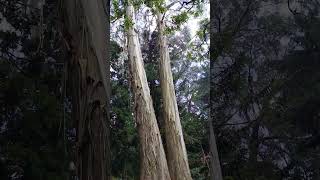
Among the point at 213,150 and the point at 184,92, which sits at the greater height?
the point at 184,92

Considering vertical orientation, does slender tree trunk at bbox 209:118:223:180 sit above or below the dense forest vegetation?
below

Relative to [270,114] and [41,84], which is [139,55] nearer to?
[41,84]

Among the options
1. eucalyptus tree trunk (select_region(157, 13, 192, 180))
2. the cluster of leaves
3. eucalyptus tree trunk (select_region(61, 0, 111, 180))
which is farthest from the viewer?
eucalyptus tree trunk (select_region(157, 13, 192, 180))

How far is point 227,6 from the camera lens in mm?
1963

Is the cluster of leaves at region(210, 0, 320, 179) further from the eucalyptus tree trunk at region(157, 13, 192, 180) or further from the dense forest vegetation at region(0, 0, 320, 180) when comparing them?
the eucalyptus tree trunk at region(157, 13, 192, 180)

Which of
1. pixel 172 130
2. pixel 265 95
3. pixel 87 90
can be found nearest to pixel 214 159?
pixel 172 130

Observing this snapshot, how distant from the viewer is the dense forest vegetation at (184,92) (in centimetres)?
184

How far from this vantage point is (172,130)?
2080mm

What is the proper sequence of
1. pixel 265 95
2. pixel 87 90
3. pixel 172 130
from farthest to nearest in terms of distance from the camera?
pixel 172 130 → pixel 265 95 → pixel 87 90

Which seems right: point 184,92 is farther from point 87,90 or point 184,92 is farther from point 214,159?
point 87,90

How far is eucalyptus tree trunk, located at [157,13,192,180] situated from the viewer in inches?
80.8

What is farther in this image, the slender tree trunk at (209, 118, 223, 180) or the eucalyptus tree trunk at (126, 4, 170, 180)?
the eucalyptus tree trunk at (126, 4, 170, 180)

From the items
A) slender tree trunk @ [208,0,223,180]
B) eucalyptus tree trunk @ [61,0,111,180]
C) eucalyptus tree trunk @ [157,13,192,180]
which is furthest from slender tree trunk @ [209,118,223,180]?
eucalyptus tree trunk @ [61,0,111,180]

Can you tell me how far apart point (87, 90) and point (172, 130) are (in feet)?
3.14
